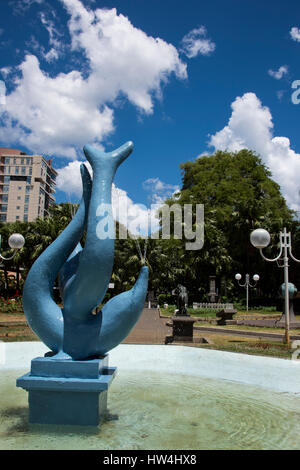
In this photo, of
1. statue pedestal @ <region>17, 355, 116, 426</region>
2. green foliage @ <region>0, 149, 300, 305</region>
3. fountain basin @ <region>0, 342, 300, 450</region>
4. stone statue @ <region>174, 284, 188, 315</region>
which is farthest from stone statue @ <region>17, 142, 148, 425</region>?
green foliage @ <region>0, 149, 300, 305</region>

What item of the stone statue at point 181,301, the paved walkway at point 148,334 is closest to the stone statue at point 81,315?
the paved walkway at point 148,334

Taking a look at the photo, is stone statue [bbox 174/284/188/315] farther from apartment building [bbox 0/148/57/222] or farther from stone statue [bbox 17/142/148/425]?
apartment building [bbox 0/148/57/222]

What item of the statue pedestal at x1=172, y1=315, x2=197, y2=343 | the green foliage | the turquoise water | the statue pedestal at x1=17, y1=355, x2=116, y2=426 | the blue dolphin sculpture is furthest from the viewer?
the green foliage

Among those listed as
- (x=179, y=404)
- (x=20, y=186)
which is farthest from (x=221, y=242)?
(x=20, y=186)

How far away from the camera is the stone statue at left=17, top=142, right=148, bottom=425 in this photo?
4.28 m

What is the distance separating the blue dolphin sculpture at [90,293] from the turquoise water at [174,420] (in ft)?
2.89

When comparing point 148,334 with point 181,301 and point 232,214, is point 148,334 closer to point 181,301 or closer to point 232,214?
point 181,301

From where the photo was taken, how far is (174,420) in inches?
177

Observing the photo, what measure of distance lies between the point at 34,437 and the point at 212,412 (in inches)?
86.1

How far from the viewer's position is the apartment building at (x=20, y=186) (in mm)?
81688

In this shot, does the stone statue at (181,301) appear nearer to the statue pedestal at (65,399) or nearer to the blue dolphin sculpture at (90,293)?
the blue dolphin sculpture at (90,293)

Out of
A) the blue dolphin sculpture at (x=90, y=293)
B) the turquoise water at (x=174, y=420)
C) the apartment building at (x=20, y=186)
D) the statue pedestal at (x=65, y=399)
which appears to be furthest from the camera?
the apartment building at (x=20, y=186)

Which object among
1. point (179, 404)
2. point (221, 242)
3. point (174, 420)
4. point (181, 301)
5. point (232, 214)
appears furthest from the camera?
point (232, 214)

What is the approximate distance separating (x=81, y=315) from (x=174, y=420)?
64.8 inches
